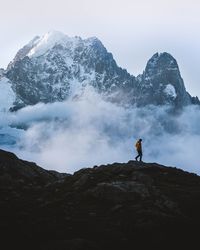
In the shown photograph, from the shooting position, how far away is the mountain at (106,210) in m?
39.6

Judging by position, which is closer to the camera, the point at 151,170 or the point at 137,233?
the point at 137,233

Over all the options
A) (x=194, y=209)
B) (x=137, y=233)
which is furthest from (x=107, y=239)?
(x=194, y=209)

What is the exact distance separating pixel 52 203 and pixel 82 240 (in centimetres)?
1490

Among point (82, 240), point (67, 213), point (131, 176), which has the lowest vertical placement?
point (82, 240)

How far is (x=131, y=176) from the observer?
59.5m

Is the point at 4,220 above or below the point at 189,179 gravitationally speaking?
below

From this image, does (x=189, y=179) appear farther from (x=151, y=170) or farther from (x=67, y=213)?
(x=67, y=213)

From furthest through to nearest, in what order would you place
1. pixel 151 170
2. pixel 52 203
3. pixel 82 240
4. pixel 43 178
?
1. pixel 43 178
2. pixel 151 170
3. pixel 52 203
4. pixel 82 240

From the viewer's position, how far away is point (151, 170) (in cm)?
6359

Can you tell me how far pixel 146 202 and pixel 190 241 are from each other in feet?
34.2

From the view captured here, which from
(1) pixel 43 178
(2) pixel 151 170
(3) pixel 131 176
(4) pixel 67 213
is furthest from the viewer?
(1) pixel 43 178

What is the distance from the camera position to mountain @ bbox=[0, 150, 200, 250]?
3956cm

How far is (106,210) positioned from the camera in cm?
4950

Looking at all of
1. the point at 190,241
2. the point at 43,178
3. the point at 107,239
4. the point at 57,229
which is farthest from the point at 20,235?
the point at 43,178
